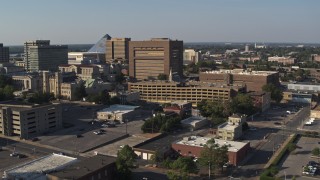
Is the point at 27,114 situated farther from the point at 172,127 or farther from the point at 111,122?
the point at 172,127

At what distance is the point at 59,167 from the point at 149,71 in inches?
2890

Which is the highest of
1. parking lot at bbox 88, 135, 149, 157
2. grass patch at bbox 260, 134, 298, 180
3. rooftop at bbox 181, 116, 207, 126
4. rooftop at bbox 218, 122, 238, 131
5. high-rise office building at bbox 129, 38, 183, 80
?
high-rise office building at bbox 129, 38, 183, 80

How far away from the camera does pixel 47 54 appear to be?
12131 centimetres

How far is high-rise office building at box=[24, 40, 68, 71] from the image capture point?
118250 mm

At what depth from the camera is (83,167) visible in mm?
30719

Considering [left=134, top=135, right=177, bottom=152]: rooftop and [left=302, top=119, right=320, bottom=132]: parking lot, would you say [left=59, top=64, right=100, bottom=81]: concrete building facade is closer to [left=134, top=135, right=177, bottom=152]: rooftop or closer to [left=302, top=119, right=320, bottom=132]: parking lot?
[left=134, top=135, right=177, bottom=152]: rooftop

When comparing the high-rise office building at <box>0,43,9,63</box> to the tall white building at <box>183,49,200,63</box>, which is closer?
the high-rise office building at <box>0,43,9,63</box>

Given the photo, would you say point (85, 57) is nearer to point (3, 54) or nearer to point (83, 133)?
point (3, 54)

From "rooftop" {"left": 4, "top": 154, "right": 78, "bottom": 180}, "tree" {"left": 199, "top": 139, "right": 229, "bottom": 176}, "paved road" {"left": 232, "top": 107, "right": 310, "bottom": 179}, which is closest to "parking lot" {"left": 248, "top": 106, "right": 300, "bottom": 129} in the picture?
"paved road" {"left": 232, "top": 107, "right": 310, "bottom": 179}

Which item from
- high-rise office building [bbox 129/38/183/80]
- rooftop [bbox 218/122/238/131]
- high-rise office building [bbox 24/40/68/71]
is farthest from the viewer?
high-rise office building [bbox 24/40/68/71]

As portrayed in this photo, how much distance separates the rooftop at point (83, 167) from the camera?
28953 mm

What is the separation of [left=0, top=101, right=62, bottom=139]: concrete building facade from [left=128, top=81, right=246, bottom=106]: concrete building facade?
26820 mm

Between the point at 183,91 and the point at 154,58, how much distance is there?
31.4 metres

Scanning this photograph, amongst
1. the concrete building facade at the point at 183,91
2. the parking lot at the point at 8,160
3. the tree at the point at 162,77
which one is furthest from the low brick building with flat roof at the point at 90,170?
the tree at the point at 162,77
